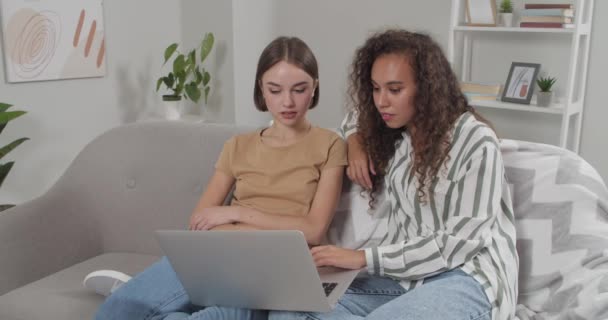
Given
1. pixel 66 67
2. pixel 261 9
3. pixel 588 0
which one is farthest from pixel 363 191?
pixel 261 9

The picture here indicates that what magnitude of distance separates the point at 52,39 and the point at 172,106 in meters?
0.70

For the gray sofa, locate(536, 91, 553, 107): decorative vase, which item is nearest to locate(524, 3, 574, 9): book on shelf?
locate(536, 91, 553, 107): decorative vase

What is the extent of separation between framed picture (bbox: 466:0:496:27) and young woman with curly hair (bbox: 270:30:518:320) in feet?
5.90

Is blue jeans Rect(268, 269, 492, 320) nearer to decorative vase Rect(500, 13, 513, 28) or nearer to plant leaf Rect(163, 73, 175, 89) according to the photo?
decorative vase Rect(500, 13, 513, 28)

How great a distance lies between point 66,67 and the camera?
3062 mm

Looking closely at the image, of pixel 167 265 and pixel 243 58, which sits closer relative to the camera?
pixel 167 265

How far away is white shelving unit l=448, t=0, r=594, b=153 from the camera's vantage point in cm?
273

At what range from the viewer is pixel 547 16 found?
2797 mm

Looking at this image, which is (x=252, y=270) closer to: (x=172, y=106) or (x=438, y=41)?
(x=438, y=41)

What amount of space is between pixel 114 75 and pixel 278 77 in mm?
2153

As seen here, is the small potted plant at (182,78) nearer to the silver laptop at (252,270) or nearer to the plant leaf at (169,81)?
the plant leaf at (169,81)

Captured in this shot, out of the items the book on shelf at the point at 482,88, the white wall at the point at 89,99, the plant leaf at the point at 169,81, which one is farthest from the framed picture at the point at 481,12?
the white wall at the point at 89,99

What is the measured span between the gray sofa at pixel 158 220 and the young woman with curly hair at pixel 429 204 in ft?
0.42

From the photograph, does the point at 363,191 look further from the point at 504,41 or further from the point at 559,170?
the point at 504,41
